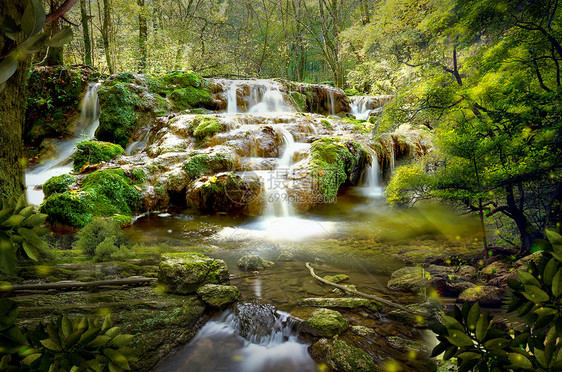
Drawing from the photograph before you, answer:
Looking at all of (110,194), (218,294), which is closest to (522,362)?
(218,294)

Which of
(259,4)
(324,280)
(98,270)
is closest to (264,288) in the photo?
(324,280)

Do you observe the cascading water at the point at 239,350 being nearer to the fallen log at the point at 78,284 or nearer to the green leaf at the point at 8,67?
the fallen log at the point at 78,284

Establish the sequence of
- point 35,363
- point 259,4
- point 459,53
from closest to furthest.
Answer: point 35,363, point 459,53, point 259,4

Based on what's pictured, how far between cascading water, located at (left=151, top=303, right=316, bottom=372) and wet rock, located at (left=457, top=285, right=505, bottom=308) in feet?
6.11

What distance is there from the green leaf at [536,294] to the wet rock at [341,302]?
2196 millimetres

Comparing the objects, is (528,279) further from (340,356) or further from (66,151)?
(66,151)

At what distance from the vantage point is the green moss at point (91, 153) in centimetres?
730

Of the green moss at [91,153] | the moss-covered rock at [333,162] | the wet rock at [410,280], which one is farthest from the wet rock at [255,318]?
the green moss at [91,153]

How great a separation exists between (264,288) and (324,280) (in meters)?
0.81

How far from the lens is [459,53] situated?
337 cm

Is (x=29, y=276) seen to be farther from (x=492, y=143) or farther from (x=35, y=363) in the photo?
(x=492, y=143)

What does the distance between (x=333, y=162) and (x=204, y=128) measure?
4384mm

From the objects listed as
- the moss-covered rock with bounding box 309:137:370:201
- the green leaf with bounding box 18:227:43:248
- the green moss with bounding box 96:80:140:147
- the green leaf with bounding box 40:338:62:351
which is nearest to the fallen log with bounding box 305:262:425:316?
the green leaf with bounding box 40:338:62:351

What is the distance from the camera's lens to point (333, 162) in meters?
7.12
